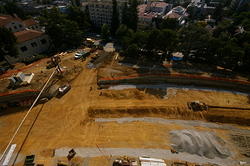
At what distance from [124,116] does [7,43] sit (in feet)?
101

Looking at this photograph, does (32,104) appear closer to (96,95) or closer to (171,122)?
(96,95)

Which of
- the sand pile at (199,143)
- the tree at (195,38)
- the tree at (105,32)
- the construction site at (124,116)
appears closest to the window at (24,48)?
the construction site at (124,116)

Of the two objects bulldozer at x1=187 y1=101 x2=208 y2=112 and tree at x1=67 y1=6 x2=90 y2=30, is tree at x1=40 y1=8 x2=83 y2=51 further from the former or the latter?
bulldozer at x1=187 y1=101 x2=208 y2=112

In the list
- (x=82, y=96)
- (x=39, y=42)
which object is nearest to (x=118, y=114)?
(x=82, y=96)

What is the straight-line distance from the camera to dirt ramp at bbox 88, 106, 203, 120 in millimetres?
23484

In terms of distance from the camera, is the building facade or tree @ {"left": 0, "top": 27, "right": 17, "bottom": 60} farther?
the building facade

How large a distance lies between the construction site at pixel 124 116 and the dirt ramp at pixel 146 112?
0.55 feet

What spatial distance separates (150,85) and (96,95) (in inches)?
442

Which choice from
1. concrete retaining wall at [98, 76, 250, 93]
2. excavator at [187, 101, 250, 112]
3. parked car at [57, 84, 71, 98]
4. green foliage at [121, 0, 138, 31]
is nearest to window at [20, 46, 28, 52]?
parked car at [57, 84, 71, 98]

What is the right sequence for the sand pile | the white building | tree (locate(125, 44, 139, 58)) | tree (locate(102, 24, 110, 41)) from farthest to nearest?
1. tree (locate(102, 24, 110, 41))
2. the white building
3. tree (locate(125, 44, 139, 58))
4. the sand pile

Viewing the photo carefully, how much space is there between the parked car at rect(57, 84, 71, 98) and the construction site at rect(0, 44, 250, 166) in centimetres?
37

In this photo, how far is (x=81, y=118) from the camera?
2266cm

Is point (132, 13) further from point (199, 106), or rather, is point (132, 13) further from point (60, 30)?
point (199, 106)

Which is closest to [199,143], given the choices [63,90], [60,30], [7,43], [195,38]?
[195,38]
